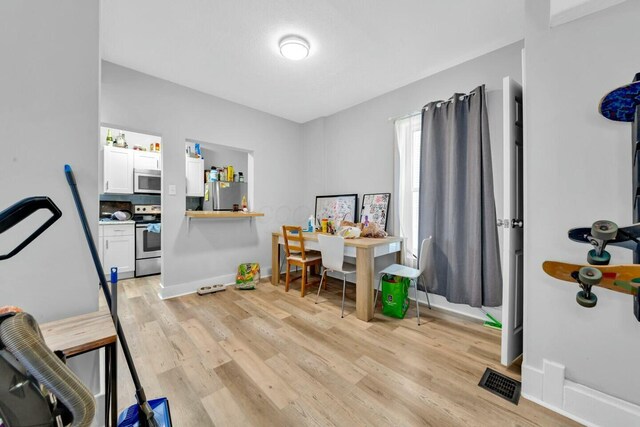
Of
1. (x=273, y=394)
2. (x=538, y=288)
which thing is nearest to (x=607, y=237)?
(x=538, y=288)

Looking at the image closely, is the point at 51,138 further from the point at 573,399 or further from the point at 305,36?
the point at 573,399

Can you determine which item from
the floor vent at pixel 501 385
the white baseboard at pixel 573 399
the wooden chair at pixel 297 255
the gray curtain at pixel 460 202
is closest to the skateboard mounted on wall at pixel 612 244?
the white baseboard at pixel 573 399

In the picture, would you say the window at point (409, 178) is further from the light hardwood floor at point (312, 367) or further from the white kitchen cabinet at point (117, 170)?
the white kitchen cabinet at point (117, 170)

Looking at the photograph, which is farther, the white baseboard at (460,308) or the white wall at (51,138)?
the white baseboard at (460,308)

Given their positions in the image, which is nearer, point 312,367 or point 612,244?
point 612,244

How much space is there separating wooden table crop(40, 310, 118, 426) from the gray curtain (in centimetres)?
259

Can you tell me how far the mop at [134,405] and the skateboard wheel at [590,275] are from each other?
1605 mm

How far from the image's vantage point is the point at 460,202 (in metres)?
2.42

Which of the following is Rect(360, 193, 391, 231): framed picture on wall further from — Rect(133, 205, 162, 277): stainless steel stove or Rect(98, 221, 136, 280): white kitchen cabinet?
Rect(98, 221, 136, 280): white kitchen cabinet

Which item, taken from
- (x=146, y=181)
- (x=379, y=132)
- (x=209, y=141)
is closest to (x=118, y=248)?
(x=146, y=181)

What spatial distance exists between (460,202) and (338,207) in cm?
162

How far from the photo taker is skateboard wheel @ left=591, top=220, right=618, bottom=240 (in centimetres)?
79

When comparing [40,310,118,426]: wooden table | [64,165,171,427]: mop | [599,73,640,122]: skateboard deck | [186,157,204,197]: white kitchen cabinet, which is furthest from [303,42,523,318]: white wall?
[40,310,118,426]: wooden table

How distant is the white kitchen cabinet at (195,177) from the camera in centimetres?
408
